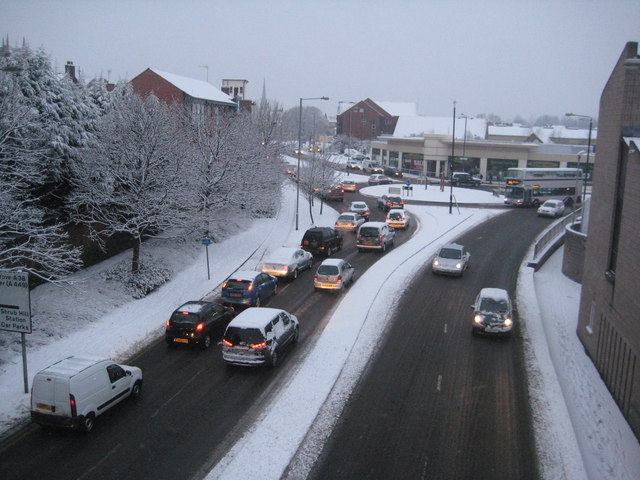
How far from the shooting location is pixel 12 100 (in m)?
19.8

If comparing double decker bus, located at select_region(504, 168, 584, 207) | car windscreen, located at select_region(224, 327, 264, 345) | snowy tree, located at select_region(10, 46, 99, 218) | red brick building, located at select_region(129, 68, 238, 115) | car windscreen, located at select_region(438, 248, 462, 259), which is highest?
red brick building, located at select_region(129, 68, 238, 115)

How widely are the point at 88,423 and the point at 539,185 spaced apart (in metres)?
53.2

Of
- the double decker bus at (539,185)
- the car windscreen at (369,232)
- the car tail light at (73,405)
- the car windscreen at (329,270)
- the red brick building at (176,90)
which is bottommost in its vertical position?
the car tail light at (73,405)

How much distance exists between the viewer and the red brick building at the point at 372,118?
127m

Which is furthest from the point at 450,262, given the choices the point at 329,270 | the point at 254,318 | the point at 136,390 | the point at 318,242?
the point at 136,390

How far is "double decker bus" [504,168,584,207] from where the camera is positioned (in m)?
57.0

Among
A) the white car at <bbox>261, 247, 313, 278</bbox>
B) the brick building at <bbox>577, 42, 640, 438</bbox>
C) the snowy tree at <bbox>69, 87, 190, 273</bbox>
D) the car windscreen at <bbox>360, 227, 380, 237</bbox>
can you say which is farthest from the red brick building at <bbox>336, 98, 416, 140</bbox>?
the brick building at <bbox>577, 42, 640, 438</bbox>

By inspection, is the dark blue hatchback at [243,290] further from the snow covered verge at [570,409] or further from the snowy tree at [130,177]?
the snow covered verge at [570,409]

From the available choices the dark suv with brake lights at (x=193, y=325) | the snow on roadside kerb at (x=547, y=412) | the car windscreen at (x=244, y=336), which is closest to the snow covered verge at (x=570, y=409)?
the snow on roadside kerb at (x=547, y=412)

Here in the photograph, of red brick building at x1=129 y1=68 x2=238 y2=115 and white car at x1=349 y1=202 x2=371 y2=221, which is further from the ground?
red brick building at x1=129 y1=68 x2=238 y2=115

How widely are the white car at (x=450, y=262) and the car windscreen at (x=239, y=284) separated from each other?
10.8 m

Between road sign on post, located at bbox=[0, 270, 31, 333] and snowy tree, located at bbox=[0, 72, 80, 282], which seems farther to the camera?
snowy tree, located at bbox=[0, 72, 80, 282]

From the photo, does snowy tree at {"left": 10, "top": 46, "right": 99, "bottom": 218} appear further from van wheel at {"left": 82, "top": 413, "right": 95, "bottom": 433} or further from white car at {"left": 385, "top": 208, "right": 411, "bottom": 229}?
white car at {"left": 385, "top": 208, "right": 411, "bottom": 229}

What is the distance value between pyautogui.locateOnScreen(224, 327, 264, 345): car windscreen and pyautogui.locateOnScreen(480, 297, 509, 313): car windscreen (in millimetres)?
8882
